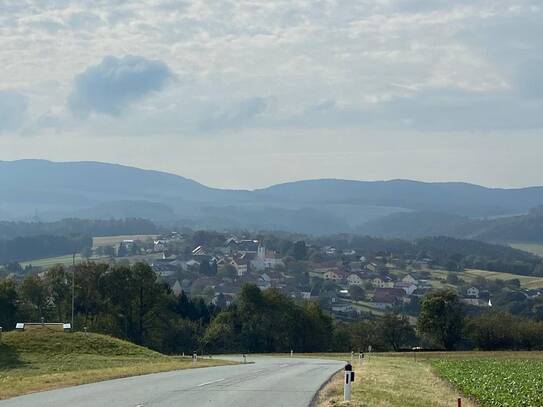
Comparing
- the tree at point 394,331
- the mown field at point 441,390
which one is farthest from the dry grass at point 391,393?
the tree at point 394,331

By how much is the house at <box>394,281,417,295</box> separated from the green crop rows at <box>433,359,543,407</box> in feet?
440

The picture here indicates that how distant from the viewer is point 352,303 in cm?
16288

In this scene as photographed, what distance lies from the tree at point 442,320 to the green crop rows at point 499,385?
1769 inches

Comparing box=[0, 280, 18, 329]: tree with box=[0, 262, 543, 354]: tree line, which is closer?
box=[0, 280, 18, 329]: tree

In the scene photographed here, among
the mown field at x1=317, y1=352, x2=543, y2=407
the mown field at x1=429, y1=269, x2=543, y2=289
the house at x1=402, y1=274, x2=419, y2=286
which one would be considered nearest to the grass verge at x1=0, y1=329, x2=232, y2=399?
the mown field at x1=317, y1=352, x2=543, y2=407

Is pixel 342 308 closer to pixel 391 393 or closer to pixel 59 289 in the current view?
pixel 59 289

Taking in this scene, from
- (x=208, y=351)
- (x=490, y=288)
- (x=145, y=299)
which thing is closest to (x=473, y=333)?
(x=208, y=351)

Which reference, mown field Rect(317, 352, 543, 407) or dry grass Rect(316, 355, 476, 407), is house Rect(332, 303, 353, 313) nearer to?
mown field Rect(317, 352, 543, 407)

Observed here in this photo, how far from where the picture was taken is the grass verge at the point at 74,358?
111 ft

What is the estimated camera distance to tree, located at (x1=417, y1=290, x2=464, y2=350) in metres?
87.9

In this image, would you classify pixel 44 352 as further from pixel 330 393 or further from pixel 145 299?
pixel 145 299

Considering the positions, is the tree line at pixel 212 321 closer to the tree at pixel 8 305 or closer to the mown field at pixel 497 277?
the tree at pixel 8 305

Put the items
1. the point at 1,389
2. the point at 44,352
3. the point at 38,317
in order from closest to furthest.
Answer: the point at 1,389 < the point at 44,352 < the point at 38,317

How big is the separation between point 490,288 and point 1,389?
151 meters
